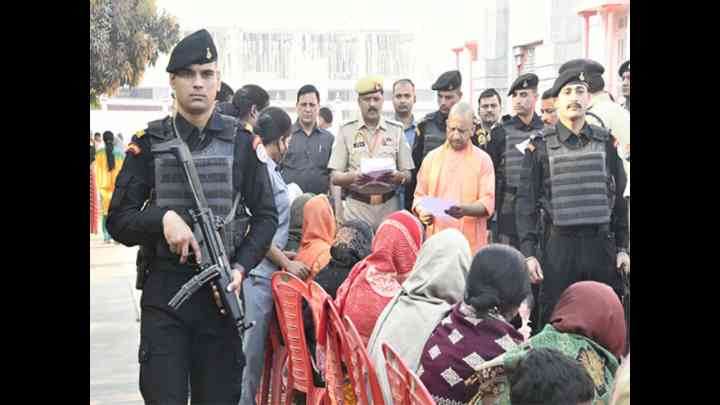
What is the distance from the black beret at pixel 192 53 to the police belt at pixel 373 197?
128 inches

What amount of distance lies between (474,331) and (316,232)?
2.18 meters

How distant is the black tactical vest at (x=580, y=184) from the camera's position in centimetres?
639

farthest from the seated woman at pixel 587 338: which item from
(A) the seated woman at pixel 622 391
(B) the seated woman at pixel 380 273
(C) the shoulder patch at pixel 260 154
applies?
(C) the shoulder patch at pixel 260 154

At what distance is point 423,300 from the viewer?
4.41 metres

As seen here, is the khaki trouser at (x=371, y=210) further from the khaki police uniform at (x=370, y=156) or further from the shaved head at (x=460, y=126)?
the shaved head at (x=460, y=126)

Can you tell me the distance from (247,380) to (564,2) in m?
4.93

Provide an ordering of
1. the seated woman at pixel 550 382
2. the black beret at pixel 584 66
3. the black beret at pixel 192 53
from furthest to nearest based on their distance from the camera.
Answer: the black beret at pixel 584 66 → the black beret at pixel 192 53 → the seated woman at pixel 550 382

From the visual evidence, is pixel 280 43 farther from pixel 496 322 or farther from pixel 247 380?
pixel 496 322

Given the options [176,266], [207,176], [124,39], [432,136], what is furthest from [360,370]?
[432,136]

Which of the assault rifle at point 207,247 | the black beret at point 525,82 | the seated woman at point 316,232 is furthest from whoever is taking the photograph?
the black beret at point 525,82

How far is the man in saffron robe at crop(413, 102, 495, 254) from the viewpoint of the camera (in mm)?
7805
